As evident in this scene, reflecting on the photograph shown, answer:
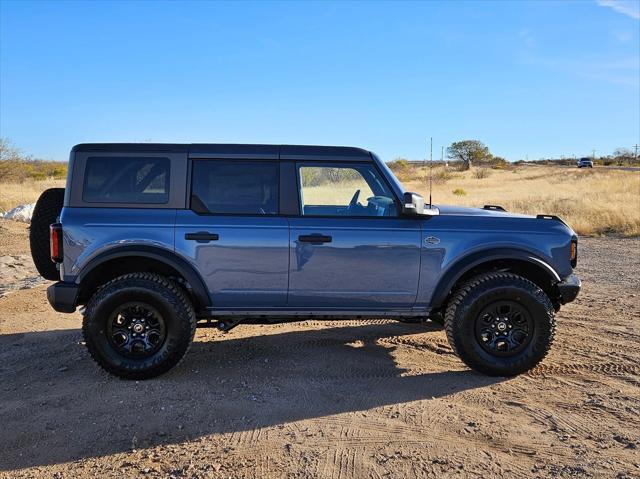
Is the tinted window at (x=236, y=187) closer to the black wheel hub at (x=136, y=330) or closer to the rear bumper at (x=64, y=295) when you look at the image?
the black wheel hub at (x=136, y=330)

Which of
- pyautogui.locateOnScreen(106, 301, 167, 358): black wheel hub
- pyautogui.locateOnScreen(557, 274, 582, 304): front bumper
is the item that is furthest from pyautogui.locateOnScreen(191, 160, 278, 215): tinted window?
pyautogui.locateOnScreen(557, 274, 582, 304): front bumper

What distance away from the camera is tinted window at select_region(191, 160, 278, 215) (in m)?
4.75

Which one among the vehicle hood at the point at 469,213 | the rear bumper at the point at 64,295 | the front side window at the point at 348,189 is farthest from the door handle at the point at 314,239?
the rear bumper at the point at 64,295

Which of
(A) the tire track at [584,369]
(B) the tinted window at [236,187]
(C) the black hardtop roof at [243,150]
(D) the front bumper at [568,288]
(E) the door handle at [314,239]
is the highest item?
(C) the black hardtop roof at [243,150]

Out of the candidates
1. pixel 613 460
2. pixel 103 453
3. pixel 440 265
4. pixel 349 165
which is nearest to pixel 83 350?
pixel 103 453

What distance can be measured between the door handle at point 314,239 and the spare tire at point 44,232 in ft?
7.56

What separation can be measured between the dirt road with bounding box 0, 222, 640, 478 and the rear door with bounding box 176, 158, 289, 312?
0.76 metres

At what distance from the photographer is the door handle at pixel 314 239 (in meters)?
4.65

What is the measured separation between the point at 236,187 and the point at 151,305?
4.04ft

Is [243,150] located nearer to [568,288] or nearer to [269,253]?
[269,253]

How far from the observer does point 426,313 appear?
4902 mm

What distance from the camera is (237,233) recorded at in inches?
183

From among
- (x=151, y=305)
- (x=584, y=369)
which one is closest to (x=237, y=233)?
(x=151, y=305)

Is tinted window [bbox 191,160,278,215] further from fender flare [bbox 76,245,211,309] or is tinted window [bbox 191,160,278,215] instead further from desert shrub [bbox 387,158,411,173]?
desert shrub [bbox 387,158,411,173]
